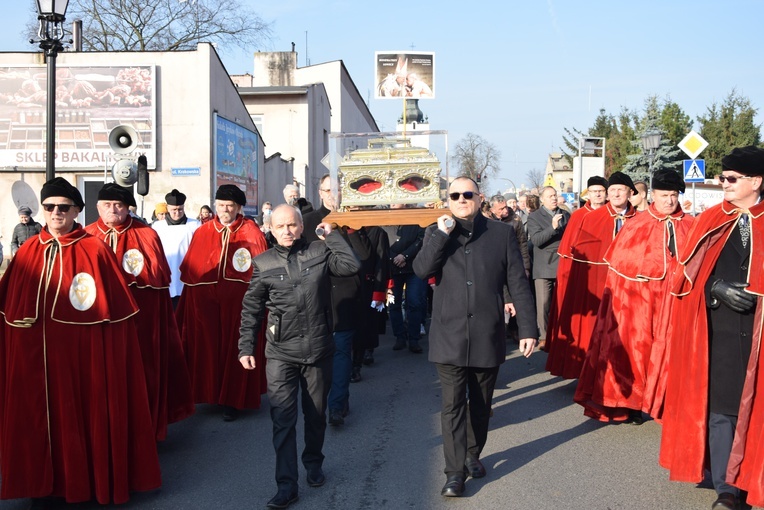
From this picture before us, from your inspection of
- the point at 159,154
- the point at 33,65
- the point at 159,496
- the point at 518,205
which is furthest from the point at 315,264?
the point at 33,65

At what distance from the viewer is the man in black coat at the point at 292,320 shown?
5379mm

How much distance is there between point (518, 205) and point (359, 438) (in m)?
10.5

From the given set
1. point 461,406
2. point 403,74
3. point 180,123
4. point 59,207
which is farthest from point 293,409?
point 180,123

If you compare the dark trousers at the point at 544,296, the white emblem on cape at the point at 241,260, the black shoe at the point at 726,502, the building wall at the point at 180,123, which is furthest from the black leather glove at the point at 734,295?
the building wall at the point at 180,123

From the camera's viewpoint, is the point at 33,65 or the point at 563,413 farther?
the point at 33,65

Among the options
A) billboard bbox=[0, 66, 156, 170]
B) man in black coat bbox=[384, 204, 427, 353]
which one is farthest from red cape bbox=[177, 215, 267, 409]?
billboard bbox=[0, 66, 156, 170]

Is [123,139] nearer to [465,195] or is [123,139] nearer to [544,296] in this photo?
[544,296]

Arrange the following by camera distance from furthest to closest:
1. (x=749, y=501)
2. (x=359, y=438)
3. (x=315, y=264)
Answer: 1. (x=359, y=438)
2. (x=315, y=264)
3. (x=749, y=501)

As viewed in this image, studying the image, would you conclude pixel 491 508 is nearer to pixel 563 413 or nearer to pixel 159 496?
pixel 159 496

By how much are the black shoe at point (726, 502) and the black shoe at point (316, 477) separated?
2557 millimetres

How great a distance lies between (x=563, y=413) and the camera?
780 centimetres

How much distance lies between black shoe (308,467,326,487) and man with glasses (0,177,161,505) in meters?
1.04

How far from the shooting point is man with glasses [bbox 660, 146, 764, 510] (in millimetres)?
4891

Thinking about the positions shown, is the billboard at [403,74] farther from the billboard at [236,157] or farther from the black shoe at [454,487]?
the billboard at [236,157]
